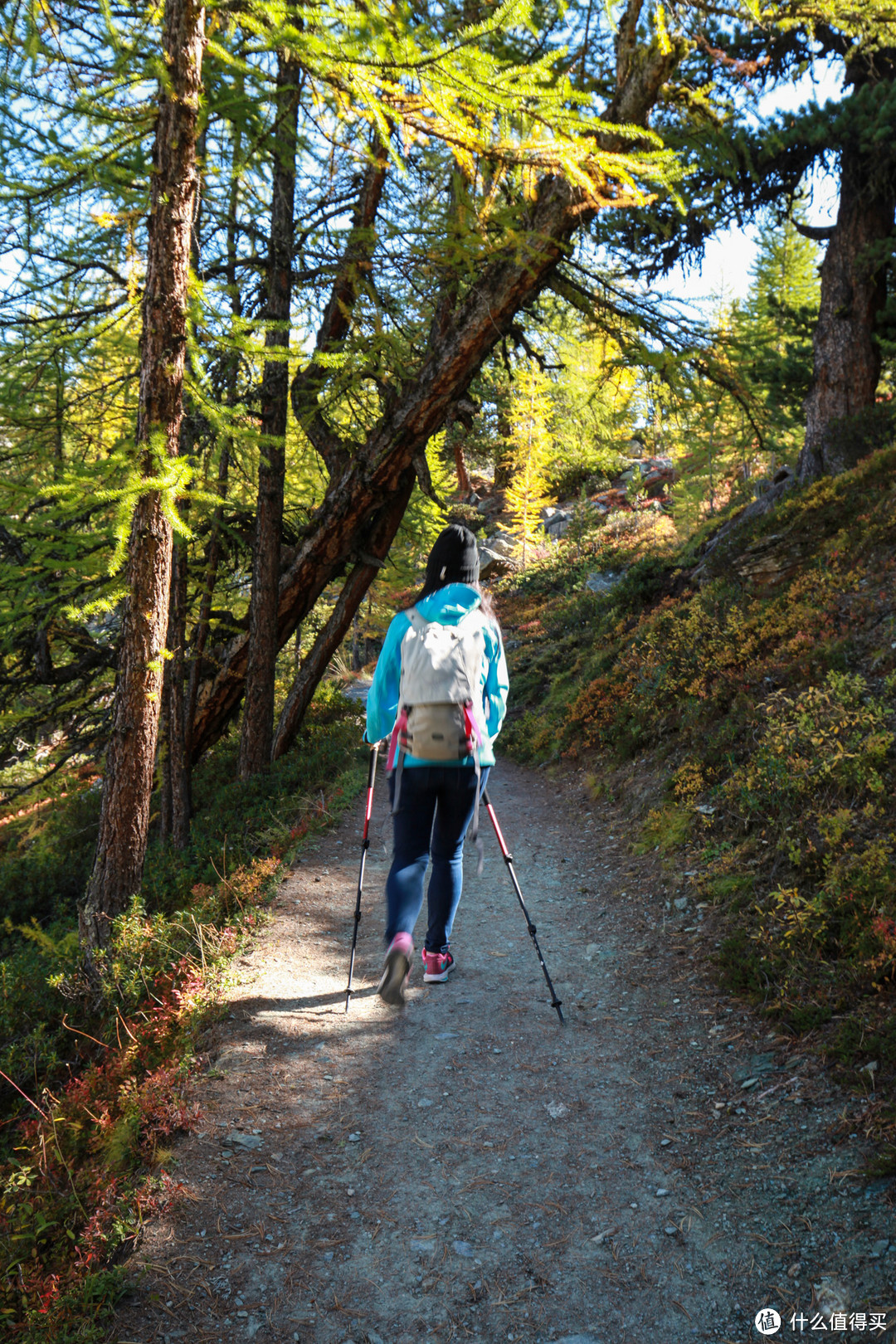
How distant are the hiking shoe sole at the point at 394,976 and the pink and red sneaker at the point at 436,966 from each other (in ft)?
1.73

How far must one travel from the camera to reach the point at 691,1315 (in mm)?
2367

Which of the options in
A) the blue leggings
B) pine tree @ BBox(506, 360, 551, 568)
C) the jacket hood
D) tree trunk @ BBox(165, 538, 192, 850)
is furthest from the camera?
pine tree @ BBox(506, 360, 551, 568)

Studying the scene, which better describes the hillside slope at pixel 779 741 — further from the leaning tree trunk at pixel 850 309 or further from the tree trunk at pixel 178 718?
the tree trunk at pixel 178 718

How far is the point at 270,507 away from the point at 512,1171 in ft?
27.8

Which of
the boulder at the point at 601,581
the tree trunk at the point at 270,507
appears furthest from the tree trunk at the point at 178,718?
the boulder at the point at 601,581

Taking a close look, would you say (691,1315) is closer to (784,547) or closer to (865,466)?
(784,547)

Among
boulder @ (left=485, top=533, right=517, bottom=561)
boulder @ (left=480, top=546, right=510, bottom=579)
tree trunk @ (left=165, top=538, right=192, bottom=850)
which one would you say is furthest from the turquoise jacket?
boulder @ (left=485, top=533, right=517, bottom=561)

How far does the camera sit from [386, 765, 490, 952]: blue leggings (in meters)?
3.81

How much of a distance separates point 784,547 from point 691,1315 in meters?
8.78

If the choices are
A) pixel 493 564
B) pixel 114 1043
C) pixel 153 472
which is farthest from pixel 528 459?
pixel 114 1043

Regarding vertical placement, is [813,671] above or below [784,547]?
below

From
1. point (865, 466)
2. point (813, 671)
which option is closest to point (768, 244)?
point (865, 466)

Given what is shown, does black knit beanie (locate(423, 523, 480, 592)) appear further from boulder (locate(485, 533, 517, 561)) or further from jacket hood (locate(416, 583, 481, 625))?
boulder (locate(485, 533, 517, 561))

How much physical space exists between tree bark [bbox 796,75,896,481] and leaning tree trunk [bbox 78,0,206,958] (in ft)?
32.2
